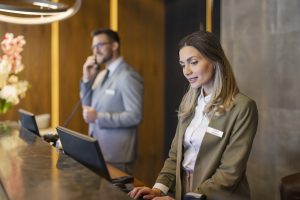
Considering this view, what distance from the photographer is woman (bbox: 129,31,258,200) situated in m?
1.53

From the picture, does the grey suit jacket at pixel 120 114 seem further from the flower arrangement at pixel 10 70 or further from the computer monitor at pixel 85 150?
the computer monitor at pixel 85 150

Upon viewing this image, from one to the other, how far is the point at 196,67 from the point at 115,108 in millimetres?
1288

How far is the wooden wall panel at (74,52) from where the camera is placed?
4129 mm

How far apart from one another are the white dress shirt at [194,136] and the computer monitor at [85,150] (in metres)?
0.52

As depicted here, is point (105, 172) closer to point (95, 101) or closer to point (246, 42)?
point (95, 101)

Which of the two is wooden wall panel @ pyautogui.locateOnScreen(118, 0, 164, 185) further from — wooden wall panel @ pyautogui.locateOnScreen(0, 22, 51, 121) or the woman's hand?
the woman's hand

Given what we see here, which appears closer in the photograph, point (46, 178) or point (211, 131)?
point (46, 178)

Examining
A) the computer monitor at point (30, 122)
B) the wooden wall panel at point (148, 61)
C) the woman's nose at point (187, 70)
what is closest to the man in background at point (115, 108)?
the computer monitor at point (30, 122)

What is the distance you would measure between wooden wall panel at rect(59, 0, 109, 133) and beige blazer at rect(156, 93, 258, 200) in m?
2.79

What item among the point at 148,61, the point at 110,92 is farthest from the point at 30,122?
the point at 148,61

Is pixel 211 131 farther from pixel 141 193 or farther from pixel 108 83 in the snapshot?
pixel 108 83

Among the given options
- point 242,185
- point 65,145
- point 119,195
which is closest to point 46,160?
point 65,145

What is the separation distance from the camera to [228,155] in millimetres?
1544

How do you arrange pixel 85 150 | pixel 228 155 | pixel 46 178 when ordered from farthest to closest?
pixel 228 155, pixel 85 150, pixel 46 178
